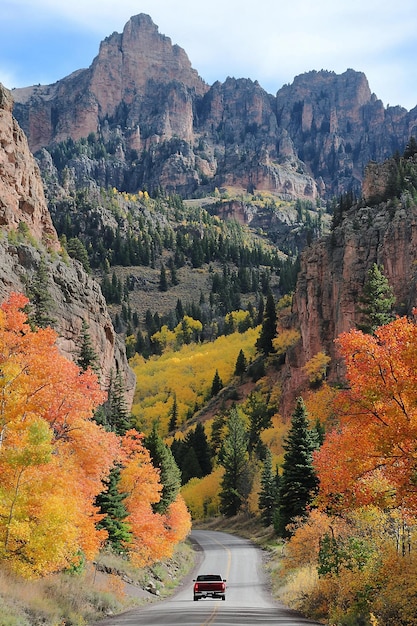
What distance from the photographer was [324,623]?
20.3 metres

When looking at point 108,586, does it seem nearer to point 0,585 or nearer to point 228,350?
point 0,585

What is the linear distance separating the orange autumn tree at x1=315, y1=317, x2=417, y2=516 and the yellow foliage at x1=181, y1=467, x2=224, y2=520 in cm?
6884

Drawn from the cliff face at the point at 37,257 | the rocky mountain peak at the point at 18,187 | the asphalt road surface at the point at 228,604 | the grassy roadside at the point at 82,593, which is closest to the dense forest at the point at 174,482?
the grassy roadside at the point at 82,593

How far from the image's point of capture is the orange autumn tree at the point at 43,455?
19.7 meters

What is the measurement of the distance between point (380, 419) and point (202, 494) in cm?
7276

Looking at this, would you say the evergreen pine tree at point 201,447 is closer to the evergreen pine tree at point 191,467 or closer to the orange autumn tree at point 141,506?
the evergreen pine tree at point 191,467

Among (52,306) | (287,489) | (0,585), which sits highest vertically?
(52,306)

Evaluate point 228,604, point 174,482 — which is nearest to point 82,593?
point 228,604

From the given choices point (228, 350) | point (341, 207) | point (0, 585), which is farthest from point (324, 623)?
point (228, 350)

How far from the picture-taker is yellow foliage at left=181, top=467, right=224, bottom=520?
8544cm

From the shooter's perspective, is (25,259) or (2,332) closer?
(2,332)

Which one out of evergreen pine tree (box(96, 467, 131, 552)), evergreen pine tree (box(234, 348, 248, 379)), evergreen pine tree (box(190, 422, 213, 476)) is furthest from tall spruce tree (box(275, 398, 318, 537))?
evergreen pine tree (box(234, 348, 248, 379))

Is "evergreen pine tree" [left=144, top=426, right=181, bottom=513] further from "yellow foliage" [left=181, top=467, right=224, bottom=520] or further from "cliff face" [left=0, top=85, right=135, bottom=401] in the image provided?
"yellow foliage" [left=181, top=467, right=224, bottom=520]

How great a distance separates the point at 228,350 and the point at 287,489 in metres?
97.9
